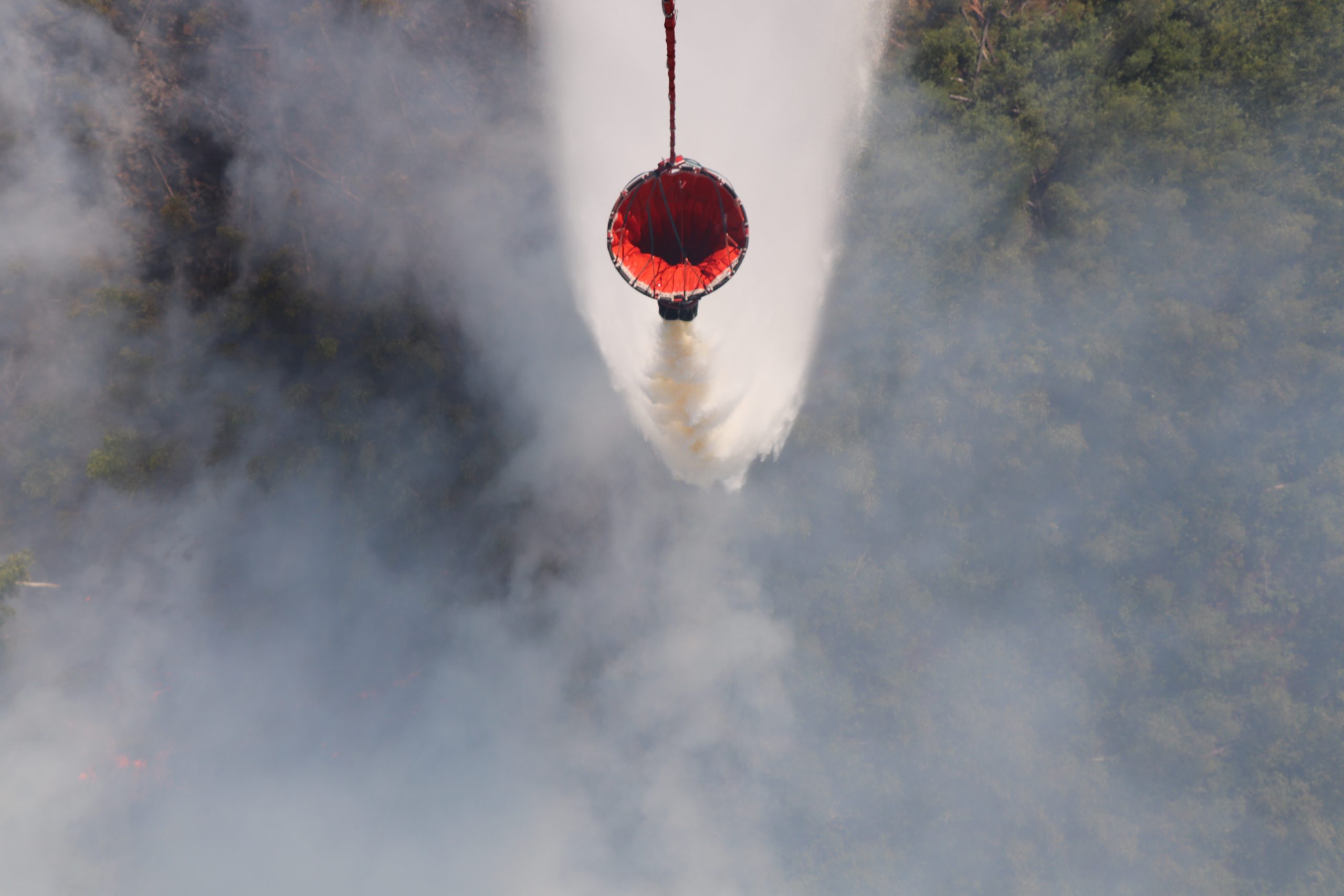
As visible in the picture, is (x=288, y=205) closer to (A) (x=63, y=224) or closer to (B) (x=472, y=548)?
(A) (x=63, y=224)

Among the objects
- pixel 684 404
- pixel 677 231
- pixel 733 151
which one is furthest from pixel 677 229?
pixel 733 151

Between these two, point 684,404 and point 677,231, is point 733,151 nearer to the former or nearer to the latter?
point 684,404

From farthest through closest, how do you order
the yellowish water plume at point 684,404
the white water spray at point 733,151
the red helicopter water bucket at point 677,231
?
the white water spray at point 733,151 < the yellowish water plume at point 684,404 < the red helicopter water bucket at point 677,231

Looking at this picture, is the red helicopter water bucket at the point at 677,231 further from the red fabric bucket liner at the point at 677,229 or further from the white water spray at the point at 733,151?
the white water spray at the point at 733,151

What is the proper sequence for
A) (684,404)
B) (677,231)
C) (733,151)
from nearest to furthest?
(677,231) < (684,404) < (733,151)

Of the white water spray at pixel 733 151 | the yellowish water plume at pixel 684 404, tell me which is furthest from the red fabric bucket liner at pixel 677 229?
the white water spray at pixel 733 151

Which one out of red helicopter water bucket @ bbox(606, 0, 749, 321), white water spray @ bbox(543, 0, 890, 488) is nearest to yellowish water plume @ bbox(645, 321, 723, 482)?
white water spray @ bbox(543, 0, 890, 488)
